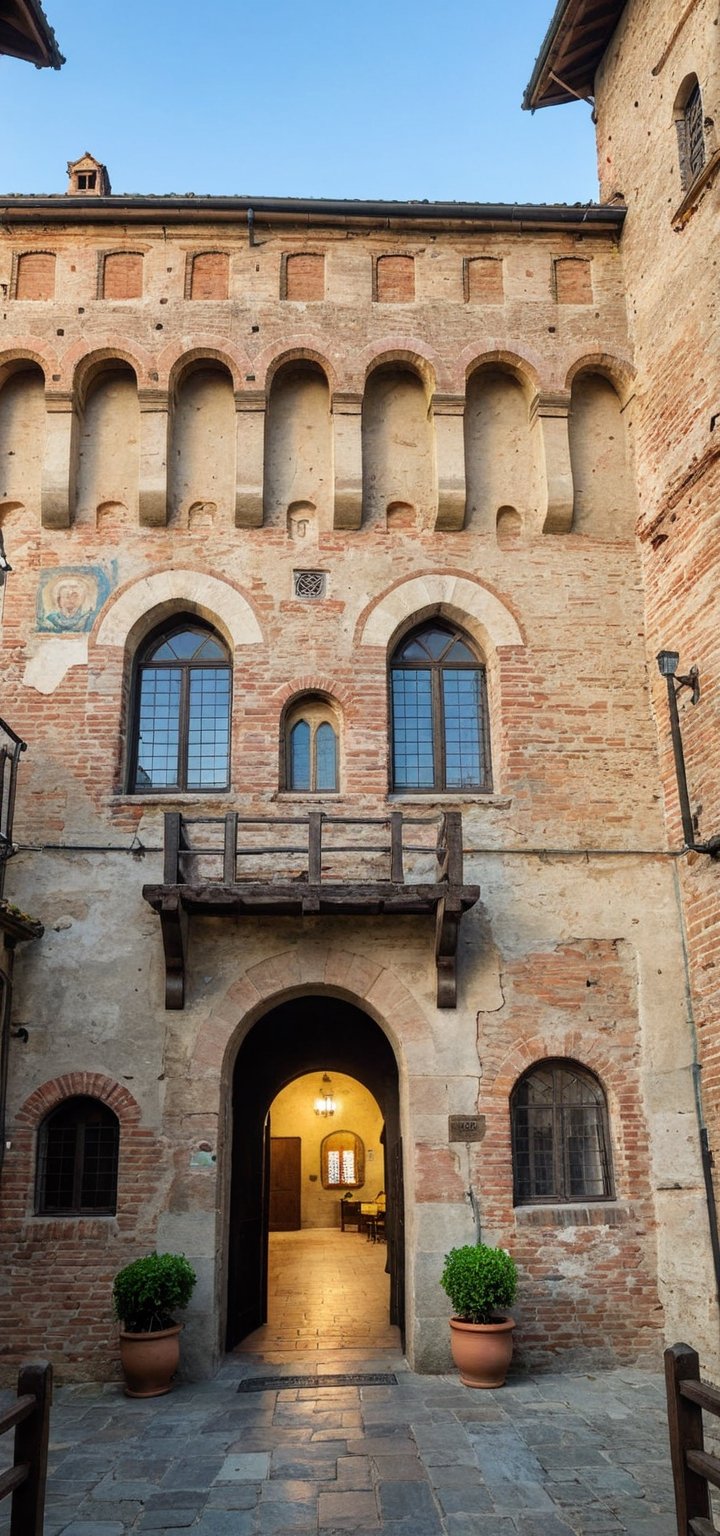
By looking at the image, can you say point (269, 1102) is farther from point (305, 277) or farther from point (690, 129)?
point (690, 129)

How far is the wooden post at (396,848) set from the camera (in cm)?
1034

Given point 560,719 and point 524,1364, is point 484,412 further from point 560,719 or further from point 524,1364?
point 524,1364

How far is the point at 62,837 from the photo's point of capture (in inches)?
443

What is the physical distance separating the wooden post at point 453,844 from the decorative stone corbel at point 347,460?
3.70 meters

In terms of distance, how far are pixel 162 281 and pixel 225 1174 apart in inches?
375

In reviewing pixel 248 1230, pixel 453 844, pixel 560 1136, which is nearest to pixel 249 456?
pixel 453 844

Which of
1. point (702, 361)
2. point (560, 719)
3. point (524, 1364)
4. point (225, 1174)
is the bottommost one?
point (524, 1364)

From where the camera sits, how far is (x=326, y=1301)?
14.0m

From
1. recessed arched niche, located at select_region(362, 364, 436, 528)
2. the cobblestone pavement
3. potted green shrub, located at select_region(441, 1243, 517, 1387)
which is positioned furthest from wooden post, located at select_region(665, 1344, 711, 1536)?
recessed arched niche, located at select_region(362, 364, 436, 528)

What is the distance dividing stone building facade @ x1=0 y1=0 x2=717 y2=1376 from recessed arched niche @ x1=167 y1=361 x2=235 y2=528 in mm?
43

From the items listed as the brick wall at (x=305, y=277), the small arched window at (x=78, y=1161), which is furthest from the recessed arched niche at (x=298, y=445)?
the small arched window at (x=78, y=1161)

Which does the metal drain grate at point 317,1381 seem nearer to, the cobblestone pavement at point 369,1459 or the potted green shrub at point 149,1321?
the cobblestone pavement at point 369,1459

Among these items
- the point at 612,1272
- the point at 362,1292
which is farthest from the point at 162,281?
the point at 362,1292

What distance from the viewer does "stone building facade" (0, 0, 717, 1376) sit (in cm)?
1040
